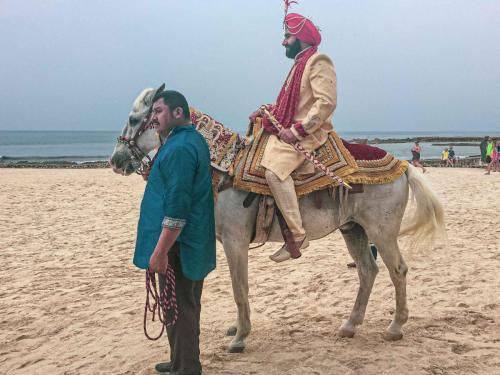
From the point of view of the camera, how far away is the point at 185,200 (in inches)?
115

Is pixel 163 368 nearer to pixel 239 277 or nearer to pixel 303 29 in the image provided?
pixel 239 277

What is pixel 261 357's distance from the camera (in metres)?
4.02

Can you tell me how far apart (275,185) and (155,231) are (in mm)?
1136

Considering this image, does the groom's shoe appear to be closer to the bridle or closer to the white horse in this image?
the white horse

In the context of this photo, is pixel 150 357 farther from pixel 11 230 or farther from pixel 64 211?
pixel 64 211

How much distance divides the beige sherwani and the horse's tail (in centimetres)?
113

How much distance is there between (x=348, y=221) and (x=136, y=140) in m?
2.01

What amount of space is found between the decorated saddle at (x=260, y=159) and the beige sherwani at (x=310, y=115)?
94mm

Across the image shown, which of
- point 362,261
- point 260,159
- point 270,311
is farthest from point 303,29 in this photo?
point 270,311

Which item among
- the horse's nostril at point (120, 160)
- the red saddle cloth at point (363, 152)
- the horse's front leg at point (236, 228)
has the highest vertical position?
the red saddle cloth at point (363, 152)

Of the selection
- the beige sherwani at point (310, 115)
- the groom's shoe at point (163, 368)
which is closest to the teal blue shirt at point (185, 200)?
the beige sherwani at point (310, 115)

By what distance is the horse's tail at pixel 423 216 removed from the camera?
176 inches

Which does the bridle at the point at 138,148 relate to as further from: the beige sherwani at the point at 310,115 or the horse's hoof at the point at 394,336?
the horse's hoof at the point at 394,336

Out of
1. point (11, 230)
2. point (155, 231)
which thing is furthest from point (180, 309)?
point (11, 230)
